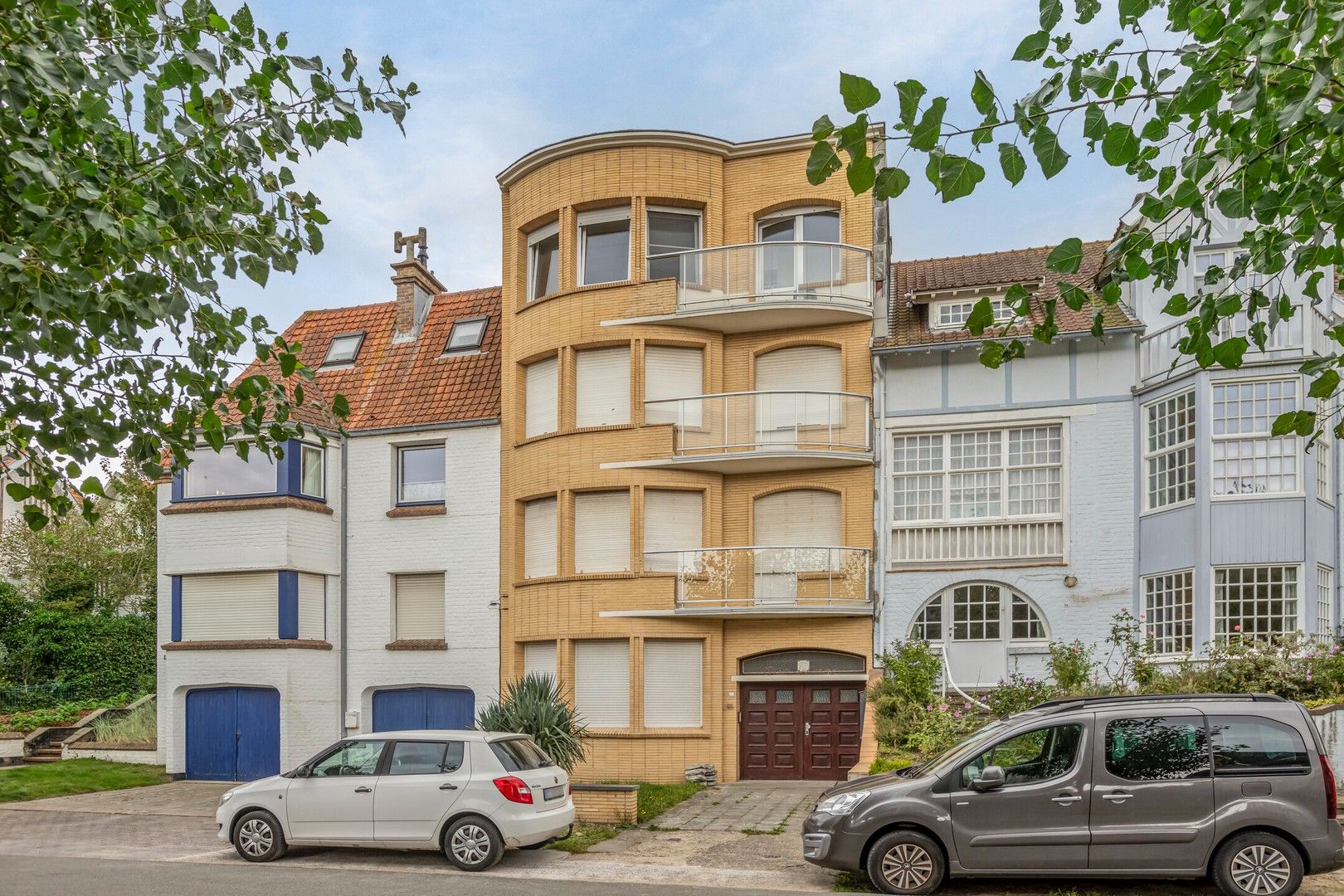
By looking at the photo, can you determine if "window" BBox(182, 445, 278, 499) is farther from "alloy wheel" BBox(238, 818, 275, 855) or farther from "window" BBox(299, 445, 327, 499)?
"alloy wheel" BBox(238, 818, 275, 855)

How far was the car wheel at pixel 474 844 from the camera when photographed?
44.9 ft

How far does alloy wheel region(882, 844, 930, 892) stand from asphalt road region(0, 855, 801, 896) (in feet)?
3.65

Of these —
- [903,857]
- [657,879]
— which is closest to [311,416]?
[657,879]

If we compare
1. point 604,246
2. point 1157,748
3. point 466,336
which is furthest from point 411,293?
point 1157,748

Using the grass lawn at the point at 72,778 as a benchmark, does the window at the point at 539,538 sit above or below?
above

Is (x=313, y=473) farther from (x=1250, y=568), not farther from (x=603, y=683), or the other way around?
(x=1250, y=568)

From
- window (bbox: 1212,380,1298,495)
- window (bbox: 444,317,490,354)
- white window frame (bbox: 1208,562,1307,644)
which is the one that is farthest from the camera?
window (bbox: 444,317,490,354)

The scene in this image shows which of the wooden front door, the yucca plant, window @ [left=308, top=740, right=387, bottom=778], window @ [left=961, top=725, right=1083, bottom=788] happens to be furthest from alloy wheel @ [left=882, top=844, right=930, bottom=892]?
the wooden front door

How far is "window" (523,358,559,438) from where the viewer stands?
24500 millimetres

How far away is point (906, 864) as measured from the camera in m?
11.9

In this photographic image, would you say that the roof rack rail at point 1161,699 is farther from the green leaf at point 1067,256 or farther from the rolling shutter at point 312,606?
the rolling shutter at point 312,606

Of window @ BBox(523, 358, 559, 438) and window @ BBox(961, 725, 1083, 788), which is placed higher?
window @ BBox(523, 358, 559, 438)

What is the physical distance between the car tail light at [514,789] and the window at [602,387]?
10.6 meters

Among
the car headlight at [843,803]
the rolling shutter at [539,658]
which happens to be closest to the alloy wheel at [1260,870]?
the car headlight at [843,803]
